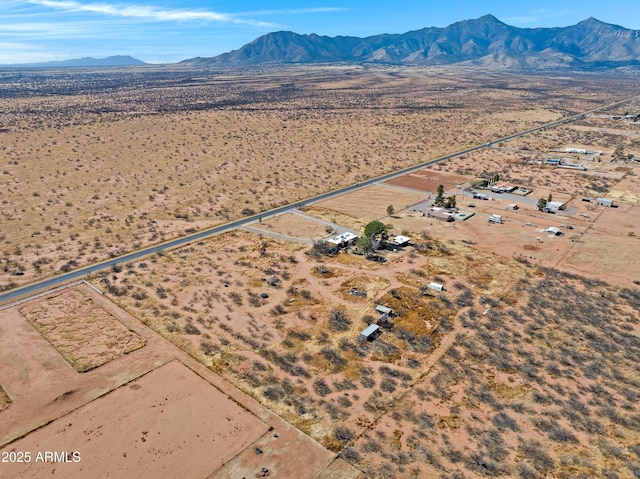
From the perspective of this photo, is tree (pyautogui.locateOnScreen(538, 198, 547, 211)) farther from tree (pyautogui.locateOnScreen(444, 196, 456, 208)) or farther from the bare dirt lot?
the bare dirt lot

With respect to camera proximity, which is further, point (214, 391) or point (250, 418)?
point (214, 391)

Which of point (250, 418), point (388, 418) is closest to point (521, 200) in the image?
point (388, 418)

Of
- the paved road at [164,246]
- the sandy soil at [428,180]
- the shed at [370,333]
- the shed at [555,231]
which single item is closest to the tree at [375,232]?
the shed at [370,333]

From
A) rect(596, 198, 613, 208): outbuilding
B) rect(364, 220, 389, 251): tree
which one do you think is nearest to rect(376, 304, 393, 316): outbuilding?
rect(364, 220, 389, 251): tree

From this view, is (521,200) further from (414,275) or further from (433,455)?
(433,455)

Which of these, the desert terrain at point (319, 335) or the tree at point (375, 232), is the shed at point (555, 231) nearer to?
the desert terrain at point (319, 335)

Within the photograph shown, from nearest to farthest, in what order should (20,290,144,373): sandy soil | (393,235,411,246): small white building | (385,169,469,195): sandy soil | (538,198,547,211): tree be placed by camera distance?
(20,290,144,373): sandy soil, (393,235,411,246): small white building, (538,198,547,211): tree, (385,169,469,195): sandy soil

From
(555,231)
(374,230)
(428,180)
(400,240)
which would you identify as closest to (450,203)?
(555,231)
